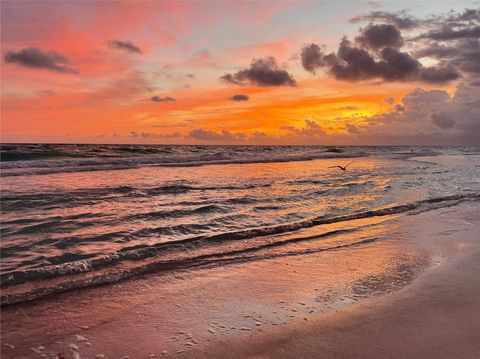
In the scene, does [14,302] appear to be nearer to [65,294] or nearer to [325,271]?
[65,294]

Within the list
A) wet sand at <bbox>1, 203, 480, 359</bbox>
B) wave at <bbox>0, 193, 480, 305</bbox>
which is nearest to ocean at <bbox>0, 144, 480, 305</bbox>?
wave at <bbox>0, 193, 480, 305</bbox>

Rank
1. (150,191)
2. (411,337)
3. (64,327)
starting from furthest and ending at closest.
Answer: (150,191) → (64,327) → (411,337)

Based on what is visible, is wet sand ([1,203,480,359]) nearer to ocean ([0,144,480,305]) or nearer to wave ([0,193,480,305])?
wave ([0,193,480,305])

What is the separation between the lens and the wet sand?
159 inches

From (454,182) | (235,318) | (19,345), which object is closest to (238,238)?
(235,318)

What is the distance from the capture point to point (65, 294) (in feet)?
18.7

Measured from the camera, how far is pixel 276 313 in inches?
193

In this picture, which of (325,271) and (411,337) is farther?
(325,271)

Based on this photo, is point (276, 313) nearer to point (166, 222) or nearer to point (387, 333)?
point (387, 333)

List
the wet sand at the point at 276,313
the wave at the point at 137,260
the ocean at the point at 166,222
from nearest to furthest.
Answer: the wet sand at the point at 276,313, the wave at the point at 137,260, the ocean at the point at 166,222

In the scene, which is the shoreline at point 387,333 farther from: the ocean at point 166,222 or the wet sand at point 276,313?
the ocean at point 166,222

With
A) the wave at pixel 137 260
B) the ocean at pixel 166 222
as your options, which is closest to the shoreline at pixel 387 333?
the ocean at pixel 166 222

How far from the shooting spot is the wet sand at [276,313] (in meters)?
4.04

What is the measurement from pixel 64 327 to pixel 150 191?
11256 millimetres
